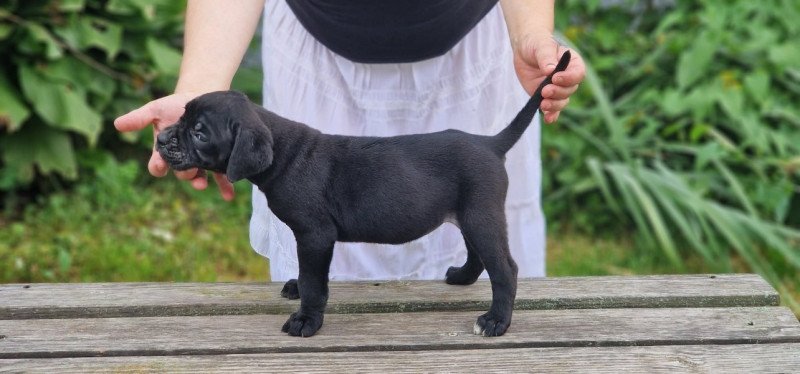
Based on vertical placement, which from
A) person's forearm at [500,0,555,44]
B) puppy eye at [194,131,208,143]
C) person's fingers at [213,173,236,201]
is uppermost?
person's forearm at [500,0,555,44]

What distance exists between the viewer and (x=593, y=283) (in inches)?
97.1

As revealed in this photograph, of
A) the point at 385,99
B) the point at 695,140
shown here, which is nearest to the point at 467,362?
the point at 385,99

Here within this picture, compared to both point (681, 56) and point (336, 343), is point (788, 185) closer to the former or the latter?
point (681, 56)

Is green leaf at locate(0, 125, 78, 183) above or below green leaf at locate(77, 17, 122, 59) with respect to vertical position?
below

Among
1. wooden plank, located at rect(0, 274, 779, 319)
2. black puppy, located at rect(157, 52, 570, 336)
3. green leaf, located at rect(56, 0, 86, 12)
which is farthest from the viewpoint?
green leaf, located at rect(56, 0, 86, 12)

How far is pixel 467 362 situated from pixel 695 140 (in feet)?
10.4

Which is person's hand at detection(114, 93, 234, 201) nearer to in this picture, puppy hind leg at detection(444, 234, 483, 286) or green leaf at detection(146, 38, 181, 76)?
puppy hind leg at detection(444, 234, 483, 286)

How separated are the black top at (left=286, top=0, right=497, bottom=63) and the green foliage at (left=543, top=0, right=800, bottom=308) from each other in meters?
2.11

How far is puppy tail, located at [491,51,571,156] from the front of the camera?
6.85ft

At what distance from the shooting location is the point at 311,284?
206cm

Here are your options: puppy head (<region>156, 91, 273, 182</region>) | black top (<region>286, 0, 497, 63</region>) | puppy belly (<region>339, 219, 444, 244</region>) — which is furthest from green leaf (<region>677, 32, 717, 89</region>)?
puppy head (<region>156, 91, 273, 182</region>)

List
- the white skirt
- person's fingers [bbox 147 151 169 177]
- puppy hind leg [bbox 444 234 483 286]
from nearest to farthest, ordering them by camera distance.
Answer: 1. person's fingers [bbox 147 151 169 177]
2. puppy hind leg [bbox 444 234 483 286]
3. the white skirt

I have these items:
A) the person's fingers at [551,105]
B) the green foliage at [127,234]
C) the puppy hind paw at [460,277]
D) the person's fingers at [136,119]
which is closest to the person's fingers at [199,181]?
the person's fingers at [136,119]

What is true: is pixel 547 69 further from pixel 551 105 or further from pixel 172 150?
pixel 172 150
